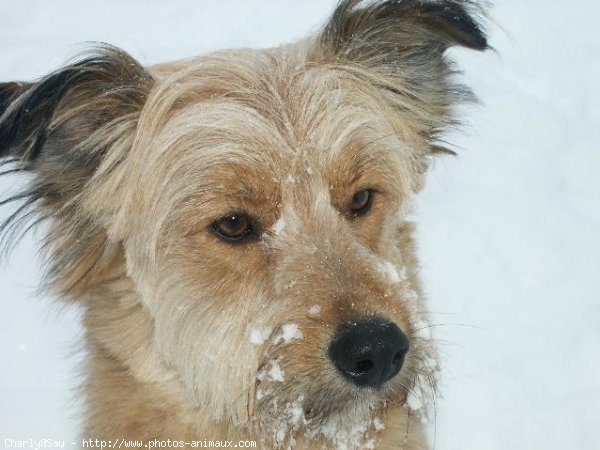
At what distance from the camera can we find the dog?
270 centimetres

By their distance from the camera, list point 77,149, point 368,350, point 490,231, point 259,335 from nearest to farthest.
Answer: point 368,350 → point 259,335 → point 77,149 → point 490,231

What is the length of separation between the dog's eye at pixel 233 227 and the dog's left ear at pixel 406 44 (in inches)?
33.0

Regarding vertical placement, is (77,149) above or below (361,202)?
above

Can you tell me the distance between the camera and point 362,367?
2572mm

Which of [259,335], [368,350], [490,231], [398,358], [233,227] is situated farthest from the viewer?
Answer: [490,231]

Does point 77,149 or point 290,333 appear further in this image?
point 77,149

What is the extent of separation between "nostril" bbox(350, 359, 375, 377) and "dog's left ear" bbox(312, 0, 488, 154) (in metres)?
1.26

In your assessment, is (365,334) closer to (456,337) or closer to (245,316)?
(245,316)

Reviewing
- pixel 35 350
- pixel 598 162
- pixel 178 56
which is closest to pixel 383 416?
pixel 35 350

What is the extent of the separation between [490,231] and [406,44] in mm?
2177

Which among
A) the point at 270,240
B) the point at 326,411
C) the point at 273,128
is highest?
the point at 273,128

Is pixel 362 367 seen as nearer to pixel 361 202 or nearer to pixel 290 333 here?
pixel 290 333

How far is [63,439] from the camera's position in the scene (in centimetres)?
433

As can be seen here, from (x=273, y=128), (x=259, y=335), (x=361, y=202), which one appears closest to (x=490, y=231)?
(x=361, y=202)
